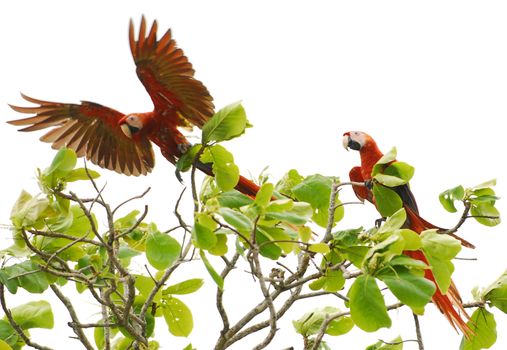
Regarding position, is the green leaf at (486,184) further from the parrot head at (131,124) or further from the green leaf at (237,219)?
the parrot head at (131,124)

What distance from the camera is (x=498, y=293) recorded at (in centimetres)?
187

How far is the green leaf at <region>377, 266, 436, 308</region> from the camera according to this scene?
1362 mm

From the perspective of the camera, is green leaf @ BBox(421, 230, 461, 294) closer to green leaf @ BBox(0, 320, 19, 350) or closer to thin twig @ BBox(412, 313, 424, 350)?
thin twig @ BBox(412, 313, 424, 350)

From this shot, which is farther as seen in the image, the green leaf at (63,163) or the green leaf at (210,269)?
the green leaf at (63,163)

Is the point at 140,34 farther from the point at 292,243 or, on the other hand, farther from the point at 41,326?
the point at 292,243

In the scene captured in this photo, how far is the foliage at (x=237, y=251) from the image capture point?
4.75ft

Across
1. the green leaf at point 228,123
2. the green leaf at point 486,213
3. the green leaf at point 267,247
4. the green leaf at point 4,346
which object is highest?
the green leaf at point 228,123

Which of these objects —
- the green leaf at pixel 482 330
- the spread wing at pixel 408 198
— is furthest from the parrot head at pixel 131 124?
the green leaf at pixel 482 330

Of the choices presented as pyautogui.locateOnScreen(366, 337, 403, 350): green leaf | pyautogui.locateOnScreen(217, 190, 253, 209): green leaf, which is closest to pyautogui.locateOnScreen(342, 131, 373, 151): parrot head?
pyautogui.locateOnScreen(366, 337, 403, 350): green leaf

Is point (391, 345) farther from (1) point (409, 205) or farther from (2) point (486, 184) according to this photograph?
(1) point (409, 205)

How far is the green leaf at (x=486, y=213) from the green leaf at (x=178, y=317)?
2.62 ft

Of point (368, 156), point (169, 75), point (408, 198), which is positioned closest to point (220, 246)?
point (169, 75)

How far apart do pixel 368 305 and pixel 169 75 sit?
1.56 metres

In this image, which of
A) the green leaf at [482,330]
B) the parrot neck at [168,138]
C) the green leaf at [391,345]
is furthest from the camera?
the parrot neck at [168,138]
